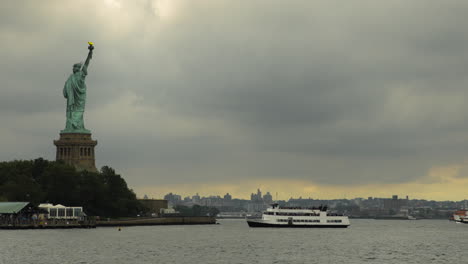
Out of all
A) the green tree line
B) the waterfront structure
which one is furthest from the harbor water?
the green tree line

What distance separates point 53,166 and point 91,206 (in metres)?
12.8

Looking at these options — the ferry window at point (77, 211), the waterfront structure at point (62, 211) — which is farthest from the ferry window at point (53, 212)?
the ferry window at point (77, 211)

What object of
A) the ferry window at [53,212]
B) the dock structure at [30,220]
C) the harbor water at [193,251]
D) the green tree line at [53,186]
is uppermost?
the green tree line at [53,186]

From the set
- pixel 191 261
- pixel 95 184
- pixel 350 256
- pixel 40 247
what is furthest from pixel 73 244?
pixel 95 184

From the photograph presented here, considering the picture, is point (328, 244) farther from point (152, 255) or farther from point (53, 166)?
point (53, 166)

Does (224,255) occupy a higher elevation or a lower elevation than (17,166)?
lower

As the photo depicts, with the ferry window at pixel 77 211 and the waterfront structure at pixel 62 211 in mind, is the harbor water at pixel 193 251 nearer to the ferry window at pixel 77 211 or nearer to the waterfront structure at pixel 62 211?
the waterfront structure at pixel 62 211

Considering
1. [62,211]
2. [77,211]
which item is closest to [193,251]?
[62,211]

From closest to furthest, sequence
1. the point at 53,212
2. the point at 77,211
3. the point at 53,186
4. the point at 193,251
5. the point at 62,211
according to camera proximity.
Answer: the point at 193,251 → the point at 53,212 → the point at 62,211 → the point at 77,211 → the point at 53,186

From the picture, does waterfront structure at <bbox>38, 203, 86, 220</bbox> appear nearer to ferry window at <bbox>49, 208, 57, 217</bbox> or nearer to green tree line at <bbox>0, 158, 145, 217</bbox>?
ferry window at <bbox>49, 208, 57, 217</bbox>

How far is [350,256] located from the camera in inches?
4505

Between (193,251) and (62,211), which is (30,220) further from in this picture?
(193,251)

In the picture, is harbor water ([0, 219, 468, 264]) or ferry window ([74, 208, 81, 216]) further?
ferry window ([74, 208, 81, 216])

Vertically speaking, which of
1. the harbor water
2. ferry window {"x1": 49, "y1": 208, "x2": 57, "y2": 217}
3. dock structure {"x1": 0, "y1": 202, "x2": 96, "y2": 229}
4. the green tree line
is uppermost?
the green tree line
